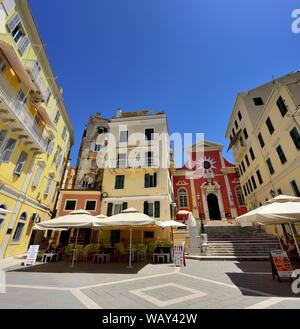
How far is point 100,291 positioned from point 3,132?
39.6 ft

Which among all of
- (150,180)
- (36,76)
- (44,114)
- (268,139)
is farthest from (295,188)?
(36,76)

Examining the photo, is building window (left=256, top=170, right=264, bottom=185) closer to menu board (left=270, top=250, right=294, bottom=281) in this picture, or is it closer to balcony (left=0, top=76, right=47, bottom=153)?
menu board (left=270, top=250, right=294, bottom=281)

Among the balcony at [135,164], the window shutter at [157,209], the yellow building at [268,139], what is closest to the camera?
the yellow building at [268,139]

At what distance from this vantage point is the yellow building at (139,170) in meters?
16.8

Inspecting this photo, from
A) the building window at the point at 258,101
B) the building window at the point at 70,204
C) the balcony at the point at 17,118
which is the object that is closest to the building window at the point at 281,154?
the building window at the point at 258,101

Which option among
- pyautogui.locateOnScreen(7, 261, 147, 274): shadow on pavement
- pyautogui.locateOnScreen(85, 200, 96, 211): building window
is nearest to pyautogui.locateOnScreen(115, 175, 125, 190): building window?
pyautogui.locateOnScreen(85, 200, 96, 211): building window

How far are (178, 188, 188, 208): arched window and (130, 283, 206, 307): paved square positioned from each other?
1734 centimetres

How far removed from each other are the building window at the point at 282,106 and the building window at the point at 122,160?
14660 mm

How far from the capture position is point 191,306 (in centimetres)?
381

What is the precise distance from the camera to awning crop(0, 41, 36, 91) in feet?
33.2

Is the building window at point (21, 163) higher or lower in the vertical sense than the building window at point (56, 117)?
lower

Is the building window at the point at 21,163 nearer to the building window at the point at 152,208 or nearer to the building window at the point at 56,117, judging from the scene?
the building window at the point at 56,117
